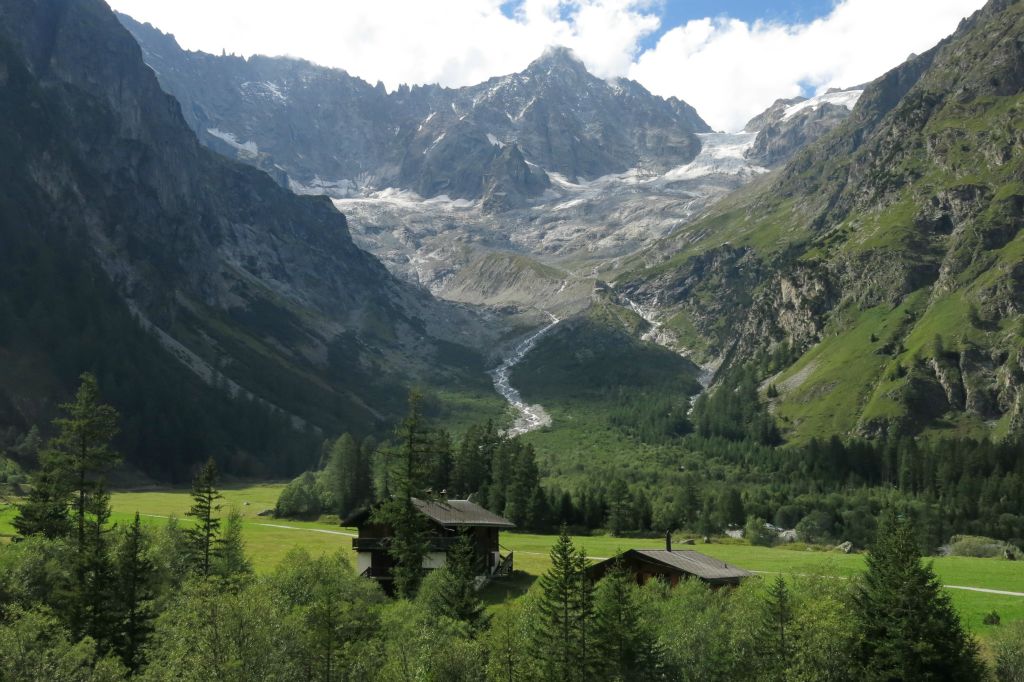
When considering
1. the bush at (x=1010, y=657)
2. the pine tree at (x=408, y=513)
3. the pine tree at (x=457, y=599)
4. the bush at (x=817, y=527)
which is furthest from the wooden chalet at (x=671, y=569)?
the bush at (x=817, y=527)

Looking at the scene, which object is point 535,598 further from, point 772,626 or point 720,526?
point 720,526

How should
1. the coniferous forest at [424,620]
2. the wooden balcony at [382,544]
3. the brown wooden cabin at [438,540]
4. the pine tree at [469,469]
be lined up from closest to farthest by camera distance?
the coniferous forest at [424,620]
the wooden balcony at [382,544]
the brown wooden cabin at [438,540]
the pine tree at [469,469]

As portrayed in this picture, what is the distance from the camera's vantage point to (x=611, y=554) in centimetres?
9631

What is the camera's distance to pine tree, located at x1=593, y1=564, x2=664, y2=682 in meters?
56.1

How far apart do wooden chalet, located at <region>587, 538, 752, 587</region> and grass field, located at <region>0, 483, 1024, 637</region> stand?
259cm

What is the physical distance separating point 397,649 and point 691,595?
74.4ft

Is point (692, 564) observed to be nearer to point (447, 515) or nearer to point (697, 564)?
point (697, 564)

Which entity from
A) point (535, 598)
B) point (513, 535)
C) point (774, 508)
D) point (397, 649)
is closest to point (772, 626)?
point (535, 598)

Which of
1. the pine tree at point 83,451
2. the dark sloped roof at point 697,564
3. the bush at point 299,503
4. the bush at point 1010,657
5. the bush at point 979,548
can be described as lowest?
the bush at point 1010,657

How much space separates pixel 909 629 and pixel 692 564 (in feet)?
76.5

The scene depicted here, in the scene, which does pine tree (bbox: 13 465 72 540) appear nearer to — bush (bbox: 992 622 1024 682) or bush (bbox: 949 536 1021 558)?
bush (bbox: 992 622 1024 682)

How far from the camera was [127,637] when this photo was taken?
60125mm

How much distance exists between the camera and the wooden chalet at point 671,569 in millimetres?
72250

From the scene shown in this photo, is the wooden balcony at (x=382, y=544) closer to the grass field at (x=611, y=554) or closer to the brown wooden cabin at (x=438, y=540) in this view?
the brown wooden cabin at (x=438, y=540)
